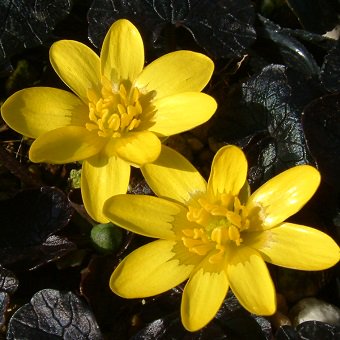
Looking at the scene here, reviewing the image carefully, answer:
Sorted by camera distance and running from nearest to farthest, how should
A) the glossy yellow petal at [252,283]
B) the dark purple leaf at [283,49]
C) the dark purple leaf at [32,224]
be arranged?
the glossy yellow petal at [252,283], the dark purple leaf at [32,224], the dark purple leaf at [283,49]

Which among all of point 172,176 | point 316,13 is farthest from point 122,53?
point 316,13

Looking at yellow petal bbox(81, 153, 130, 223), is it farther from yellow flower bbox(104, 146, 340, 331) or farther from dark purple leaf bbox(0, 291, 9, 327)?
dark purple leaf bbox(0, 291, 9, 327)

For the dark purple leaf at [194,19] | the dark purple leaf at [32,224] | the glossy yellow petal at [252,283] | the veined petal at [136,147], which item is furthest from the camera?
the dark purple leaf at [194,19]

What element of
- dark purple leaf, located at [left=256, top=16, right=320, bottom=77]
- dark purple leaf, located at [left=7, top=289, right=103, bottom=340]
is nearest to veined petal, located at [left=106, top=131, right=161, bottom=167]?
dark purple leaf, located at [left=7, top=289, right=103, bottom=340]

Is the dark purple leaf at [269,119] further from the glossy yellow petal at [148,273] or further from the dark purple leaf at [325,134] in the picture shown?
the glossy yellow petal at [148,273]

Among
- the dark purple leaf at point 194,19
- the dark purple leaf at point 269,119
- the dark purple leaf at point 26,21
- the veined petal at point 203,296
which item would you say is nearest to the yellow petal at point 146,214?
the veined petal at point 203,296

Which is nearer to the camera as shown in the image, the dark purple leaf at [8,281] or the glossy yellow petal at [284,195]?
the glossy yellow petal at [284,195]

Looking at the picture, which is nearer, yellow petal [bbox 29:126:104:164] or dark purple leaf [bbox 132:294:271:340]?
yellow petal [bbox 29:126:104:164]

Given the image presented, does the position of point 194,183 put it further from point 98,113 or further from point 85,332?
point 85,332
